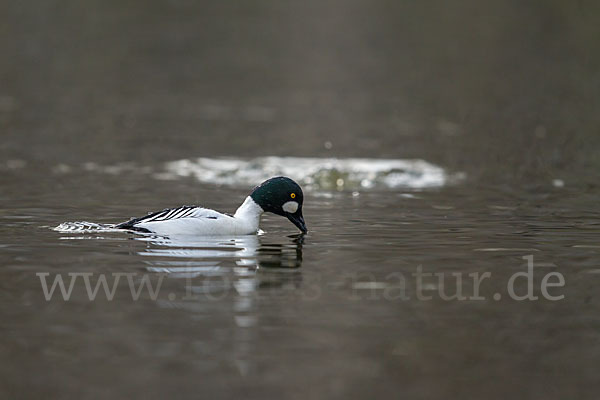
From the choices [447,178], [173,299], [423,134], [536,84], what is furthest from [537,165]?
[536,84]

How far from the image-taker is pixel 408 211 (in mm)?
17141

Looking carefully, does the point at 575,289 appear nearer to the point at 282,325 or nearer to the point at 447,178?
the point at 282,325

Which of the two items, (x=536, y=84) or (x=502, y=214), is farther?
(x=536, y=84)

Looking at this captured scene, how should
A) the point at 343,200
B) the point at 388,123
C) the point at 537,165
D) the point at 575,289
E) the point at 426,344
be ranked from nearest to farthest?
the point at 426,344 < the point at 575,289 < the point at 343,200 < the point at 537,165 < the point at 388,123

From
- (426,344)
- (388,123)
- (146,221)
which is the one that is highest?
(388,123)

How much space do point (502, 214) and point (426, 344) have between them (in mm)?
7575

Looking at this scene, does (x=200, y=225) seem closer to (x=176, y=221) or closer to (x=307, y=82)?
(x=176, y=221)

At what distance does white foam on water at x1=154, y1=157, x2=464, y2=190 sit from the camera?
2081 centimetres

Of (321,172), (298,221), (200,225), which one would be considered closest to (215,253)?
(200,225)

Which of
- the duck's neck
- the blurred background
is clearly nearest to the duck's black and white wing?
the duck's neck

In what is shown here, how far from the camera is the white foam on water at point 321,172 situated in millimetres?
20812

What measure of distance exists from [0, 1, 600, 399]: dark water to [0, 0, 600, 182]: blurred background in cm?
18

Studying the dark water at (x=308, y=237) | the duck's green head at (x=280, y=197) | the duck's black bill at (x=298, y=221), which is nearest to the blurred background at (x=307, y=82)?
the dark water at (x=308, y=237)

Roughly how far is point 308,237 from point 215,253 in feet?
6.12
